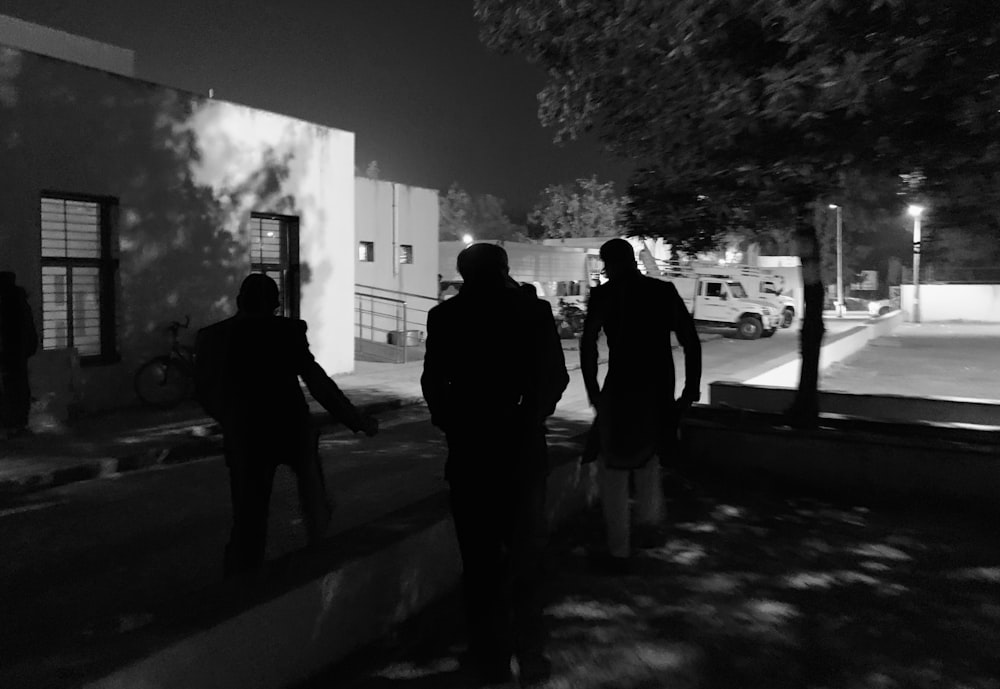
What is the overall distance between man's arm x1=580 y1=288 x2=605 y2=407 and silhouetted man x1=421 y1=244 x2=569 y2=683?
102cm

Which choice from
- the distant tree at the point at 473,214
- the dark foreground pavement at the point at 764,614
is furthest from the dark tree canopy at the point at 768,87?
the distant tree at the point at 473,214

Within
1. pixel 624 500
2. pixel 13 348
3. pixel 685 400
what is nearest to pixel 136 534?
pixel 624 500

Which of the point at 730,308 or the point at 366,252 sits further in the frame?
the point at 730,308

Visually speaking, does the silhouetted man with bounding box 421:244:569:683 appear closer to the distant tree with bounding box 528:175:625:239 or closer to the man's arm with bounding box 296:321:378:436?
the man's arm with bounding box 296:321:378:436

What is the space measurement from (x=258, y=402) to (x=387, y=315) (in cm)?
1661

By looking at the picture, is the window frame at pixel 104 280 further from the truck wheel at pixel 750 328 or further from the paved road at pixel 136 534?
the truck wheel at pixel 750 328

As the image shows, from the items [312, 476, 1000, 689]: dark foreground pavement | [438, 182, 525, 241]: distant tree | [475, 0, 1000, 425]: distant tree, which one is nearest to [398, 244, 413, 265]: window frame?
[475, 0, 1000, 425]: distant tree

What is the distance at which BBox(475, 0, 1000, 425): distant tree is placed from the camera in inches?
219

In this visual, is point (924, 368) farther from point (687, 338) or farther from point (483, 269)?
point (483, 269)

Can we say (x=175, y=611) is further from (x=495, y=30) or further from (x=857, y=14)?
(x=495, y=30)

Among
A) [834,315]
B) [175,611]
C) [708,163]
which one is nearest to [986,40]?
[708,163]

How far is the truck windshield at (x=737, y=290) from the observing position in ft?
95.8

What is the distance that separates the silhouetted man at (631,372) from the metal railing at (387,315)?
51.6 ft

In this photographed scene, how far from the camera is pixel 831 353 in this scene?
19125 millimetres
